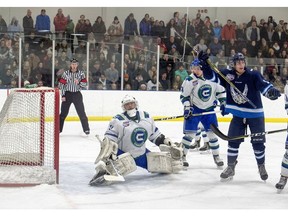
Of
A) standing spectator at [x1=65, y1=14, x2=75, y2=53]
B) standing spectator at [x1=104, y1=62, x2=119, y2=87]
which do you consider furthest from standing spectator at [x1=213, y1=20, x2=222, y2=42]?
standing spectator at [x1=104, y1=62, x2=119, y2=87]

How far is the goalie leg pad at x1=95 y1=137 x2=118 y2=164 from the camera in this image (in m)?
4.36

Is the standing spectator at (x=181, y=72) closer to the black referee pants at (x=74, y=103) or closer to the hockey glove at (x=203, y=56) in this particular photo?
the black referee pants at (x=74, y=103)

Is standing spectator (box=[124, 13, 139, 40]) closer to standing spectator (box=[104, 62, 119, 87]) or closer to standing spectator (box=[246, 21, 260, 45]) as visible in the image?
standing spectator (box=[104, 62, 119, 87])

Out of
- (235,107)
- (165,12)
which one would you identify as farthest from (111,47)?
(235,107)

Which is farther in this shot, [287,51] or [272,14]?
[272,14]

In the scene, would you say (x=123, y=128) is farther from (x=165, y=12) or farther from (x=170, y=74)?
(x=165, y=12)

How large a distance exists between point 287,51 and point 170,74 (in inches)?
97.7

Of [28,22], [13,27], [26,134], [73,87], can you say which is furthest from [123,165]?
[28,22]

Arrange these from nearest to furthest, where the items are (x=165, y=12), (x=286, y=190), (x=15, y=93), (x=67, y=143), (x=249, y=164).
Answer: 1. (x=286, y=190)
2. (x=15, y=93)
3. (x=249, y=164)
4. (x=67, y=143)
5. (x=165, y=12)

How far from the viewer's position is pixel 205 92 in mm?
5320

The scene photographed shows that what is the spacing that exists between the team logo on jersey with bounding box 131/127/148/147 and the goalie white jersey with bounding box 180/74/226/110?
2.44 feet

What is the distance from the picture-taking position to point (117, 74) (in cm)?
892
